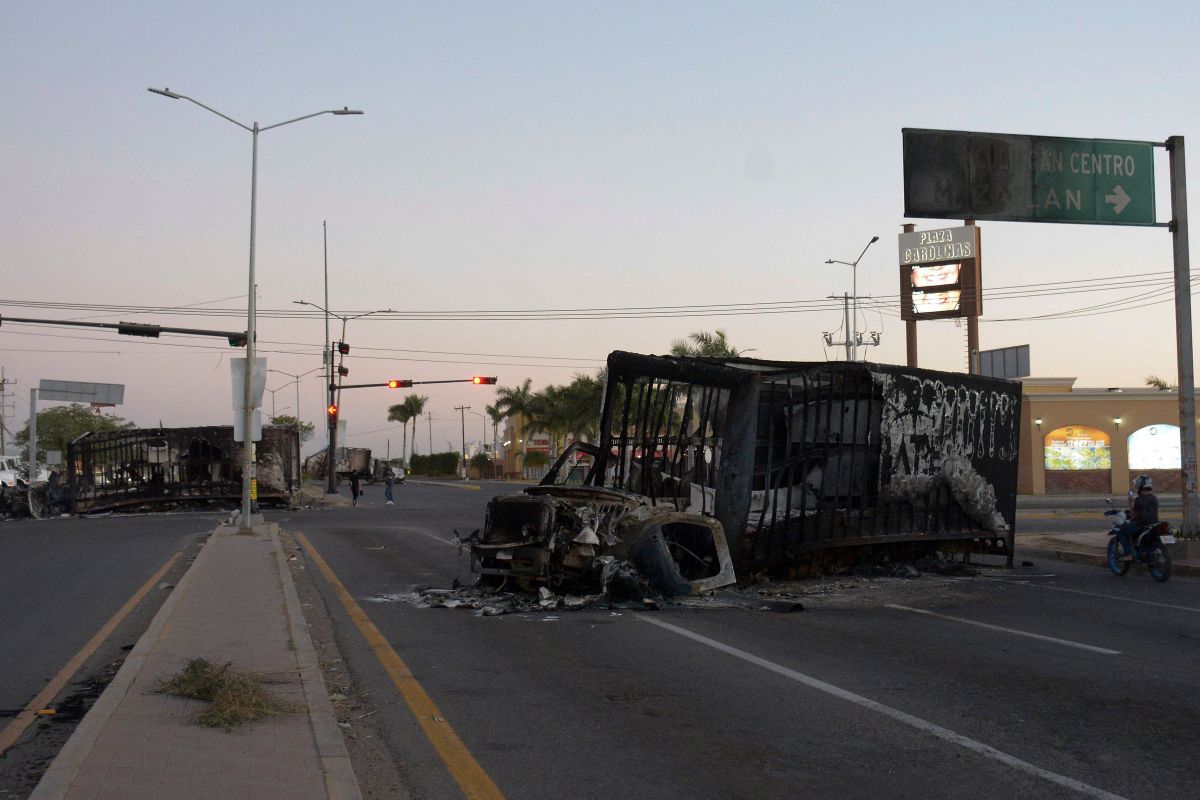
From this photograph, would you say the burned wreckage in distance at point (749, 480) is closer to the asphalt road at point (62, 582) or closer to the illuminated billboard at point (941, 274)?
the asphalt road at point (62, 582)

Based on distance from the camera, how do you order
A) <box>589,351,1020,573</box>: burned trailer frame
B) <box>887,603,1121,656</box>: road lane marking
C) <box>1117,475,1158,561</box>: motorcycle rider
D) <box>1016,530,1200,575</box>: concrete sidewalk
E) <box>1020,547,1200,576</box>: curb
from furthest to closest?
<box>1016,530,1200,575</box>: concrete sidewalk → <box>1020,547,1200,576</box>: curb → <box>1117,475,1158,561</box>: motorcycle rider → <box>589,351,1020,573</box>: burned trailer frame → <box>887,603,1121,656</box>: road lane marking

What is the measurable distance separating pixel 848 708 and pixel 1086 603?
798 cm

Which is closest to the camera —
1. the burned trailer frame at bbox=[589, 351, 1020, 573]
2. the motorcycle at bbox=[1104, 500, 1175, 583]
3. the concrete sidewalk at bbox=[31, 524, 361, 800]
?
the concrete sidewalk at bbox=[31, 524, 361, 800]

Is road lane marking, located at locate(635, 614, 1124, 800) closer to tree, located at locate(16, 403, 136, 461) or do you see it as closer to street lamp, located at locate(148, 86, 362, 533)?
street lamp, located at locate(148, 86, 362, 533)

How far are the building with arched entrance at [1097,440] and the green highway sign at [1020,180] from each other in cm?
3776

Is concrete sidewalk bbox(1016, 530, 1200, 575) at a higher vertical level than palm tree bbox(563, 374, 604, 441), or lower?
lower

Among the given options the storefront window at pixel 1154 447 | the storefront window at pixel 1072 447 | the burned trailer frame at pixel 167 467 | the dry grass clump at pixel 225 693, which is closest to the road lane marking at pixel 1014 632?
the dry grass clump at pixel 225 693

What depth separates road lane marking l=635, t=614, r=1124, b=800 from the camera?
5957mm

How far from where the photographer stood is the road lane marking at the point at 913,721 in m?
5.96

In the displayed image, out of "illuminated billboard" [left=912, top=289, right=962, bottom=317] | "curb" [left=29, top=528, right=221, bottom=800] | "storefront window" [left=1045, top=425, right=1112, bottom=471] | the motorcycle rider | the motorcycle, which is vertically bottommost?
"curb" [left=29, top=528, right=221, bottom=800]

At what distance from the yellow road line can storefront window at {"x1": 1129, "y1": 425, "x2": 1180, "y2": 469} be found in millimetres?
52937

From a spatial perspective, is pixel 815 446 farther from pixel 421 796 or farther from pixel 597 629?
pixel 421 796

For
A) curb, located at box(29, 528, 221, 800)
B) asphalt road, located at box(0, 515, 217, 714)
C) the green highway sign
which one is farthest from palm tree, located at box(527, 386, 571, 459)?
curb, located at box(29, 528, 221, 800)

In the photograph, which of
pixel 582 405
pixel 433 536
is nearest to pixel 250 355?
pixel 433 536
